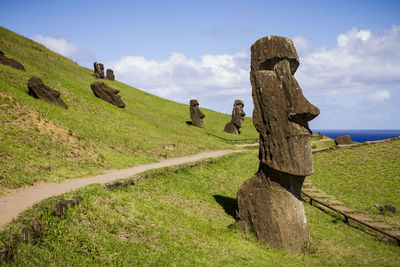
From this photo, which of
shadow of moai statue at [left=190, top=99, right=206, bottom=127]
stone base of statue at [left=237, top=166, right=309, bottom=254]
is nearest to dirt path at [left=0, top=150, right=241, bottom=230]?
stone base of statue at [left=237, top=166, right=309, bottom=254]

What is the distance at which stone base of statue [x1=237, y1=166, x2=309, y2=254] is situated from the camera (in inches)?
365

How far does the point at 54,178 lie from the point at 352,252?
12572mm

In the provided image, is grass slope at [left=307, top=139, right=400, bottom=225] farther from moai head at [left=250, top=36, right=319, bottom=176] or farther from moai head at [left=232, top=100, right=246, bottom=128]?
moai head at [left=232, top=100, right=246, bottom=128]

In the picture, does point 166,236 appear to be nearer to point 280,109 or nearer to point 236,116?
point 280,109

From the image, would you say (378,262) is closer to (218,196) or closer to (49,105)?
(218,196)

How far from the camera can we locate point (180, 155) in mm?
24109

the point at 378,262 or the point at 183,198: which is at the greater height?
the point at 183,198

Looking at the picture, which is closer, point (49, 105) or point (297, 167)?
point (297, 167)

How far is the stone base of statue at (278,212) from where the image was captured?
30.5 ft

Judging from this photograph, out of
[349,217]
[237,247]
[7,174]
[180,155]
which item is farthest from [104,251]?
[180,155]

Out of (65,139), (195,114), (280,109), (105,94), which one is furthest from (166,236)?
(195,114)

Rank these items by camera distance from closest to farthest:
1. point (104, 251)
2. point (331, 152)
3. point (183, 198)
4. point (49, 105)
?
point (104, 251) < point (183, 198) < point (49, 105) < point (331, 152)

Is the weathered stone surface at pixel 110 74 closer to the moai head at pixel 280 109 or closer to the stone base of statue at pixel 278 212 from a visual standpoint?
the moai head at pixel 280 109

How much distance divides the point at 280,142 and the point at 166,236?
15.4ft
